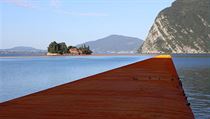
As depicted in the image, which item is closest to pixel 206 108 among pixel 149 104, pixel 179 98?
pixel 179 98

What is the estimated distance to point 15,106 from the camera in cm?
1038

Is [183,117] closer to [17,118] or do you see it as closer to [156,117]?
[156,117]

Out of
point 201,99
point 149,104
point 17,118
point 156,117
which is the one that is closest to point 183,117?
point 156,117

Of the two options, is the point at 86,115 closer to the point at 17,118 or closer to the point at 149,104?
Result: the point at 17,118

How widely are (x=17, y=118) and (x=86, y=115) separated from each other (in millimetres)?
1736

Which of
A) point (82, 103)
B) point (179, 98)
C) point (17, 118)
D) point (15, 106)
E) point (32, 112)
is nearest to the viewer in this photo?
point (17, 118)

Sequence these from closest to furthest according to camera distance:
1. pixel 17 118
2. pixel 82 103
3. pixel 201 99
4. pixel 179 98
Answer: pixel 17 118, pixel 82 103, pixel 179 98, pixel 201 99

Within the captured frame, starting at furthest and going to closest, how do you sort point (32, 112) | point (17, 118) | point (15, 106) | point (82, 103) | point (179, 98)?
1. point (179, 98)
2. point (82, 103)
3. point (15, 106)
4. point (32, 112)
5. point (17, 118)

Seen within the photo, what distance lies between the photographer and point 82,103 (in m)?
11.1

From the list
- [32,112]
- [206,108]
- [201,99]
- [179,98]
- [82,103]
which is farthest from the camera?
[201,99]

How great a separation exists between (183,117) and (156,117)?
77cm

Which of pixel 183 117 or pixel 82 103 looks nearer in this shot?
pixel 183 117

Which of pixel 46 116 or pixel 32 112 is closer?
pixel 46 116

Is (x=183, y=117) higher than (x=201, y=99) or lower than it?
higher
